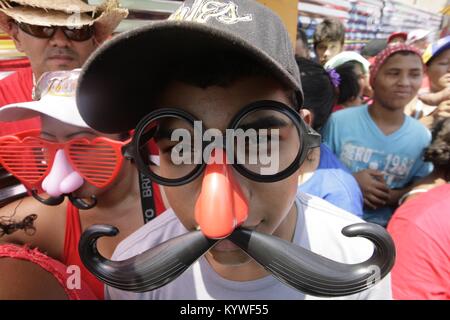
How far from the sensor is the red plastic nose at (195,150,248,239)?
0.55m

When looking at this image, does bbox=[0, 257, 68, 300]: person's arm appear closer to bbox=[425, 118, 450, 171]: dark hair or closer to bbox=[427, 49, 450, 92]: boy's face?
bbox=[425, 118, 450, 171]: dark hair

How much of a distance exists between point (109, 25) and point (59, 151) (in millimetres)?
826

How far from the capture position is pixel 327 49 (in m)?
3.77

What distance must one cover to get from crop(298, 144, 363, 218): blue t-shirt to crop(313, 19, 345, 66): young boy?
2591 mm

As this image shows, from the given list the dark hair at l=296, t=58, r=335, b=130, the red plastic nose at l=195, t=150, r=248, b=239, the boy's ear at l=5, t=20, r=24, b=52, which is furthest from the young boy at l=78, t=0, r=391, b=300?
the boy's ear at l=5, t=20, r=24, b=52

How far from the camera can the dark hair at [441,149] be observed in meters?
1.76

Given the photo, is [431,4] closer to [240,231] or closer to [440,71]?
[440,71]

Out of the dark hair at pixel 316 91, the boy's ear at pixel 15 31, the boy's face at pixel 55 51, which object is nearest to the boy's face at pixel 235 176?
the dark hair at pixel 316 91

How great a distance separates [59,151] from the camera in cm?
103

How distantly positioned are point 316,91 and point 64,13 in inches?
47.4

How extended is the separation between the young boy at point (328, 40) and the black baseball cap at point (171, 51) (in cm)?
335
